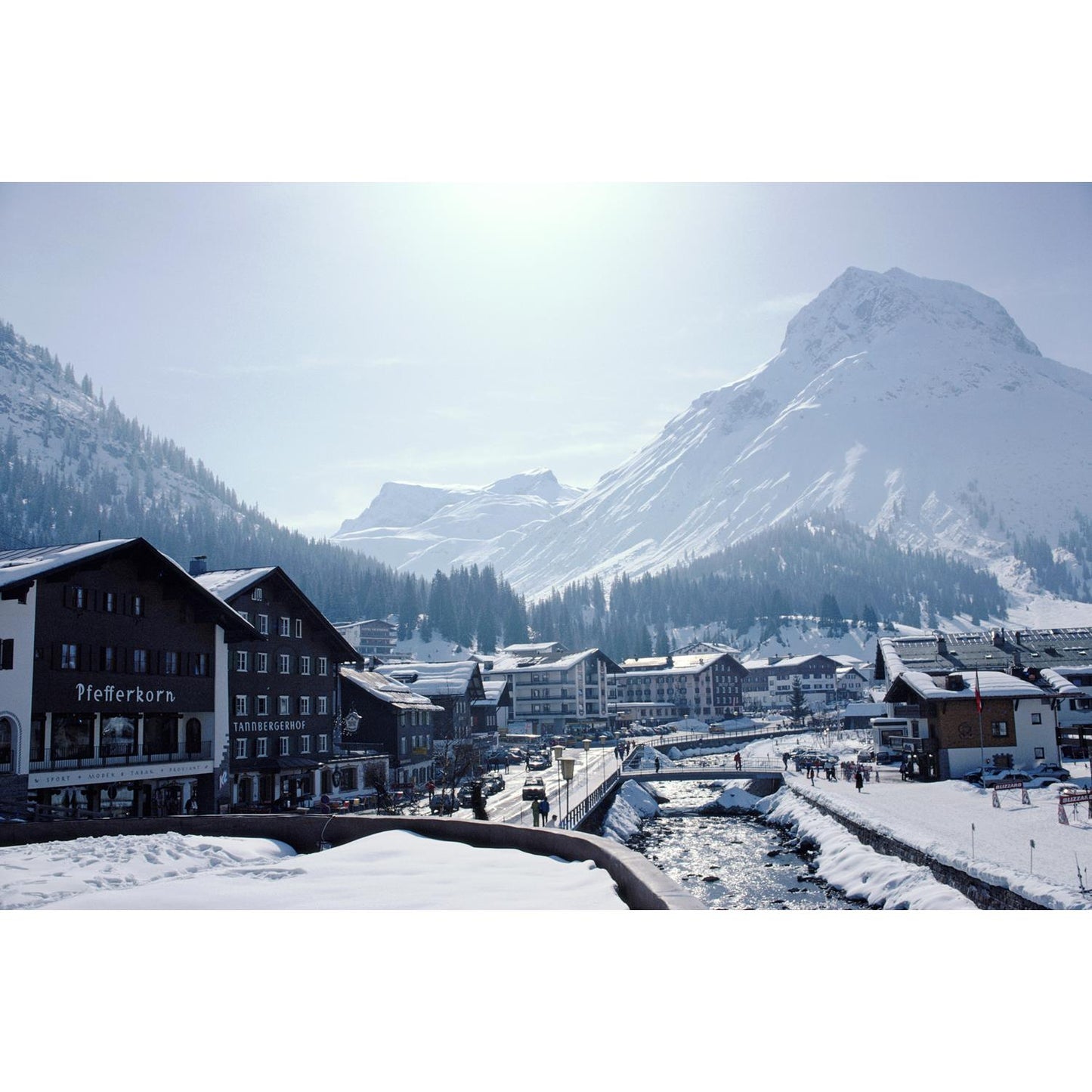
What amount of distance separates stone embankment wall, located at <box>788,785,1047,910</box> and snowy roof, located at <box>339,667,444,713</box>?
115 ft

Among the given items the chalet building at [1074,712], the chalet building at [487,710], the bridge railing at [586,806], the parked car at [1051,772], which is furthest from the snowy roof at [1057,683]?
the chalet building at [487,710]

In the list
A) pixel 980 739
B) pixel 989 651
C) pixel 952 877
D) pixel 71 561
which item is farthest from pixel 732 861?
pixel 71 561

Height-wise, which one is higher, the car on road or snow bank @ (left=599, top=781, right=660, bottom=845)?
the car on road

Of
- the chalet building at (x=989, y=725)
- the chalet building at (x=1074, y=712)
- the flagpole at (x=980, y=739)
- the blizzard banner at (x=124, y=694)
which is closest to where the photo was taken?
the blizzard banner at (x=124, y=694)

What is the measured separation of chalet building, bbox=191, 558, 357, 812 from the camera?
54.4 meters

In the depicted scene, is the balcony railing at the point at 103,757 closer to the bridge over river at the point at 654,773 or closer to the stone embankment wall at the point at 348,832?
the stone embankment wall at the point at 348,832

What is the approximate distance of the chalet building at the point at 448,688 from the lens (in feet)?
288

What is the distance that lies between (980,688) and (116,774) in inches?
2107

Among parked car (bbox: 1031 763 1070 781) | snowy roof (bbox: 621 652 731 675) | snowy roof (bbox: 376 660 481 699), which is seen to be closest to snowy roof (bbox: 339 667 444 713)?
snowy roof (bbox: 376 660 481 699)

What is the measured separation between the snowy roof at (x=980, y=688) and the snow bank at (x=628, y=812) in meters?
21.4

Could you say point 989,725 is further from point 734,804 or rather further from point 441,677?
point 441,677

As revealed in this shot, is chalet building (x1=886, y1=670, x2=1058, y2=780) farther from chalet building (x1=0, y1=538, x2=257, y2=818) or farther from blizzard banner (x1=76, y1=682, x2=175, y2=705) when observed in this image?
blizzard banner (x1=76, y1=682, x2=175, y2=705)

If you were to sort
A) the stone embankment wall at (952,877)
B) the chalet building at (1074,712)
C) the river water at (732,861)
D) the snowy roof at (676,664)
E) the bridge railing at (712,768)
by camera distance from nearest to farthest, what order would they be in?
the stone embankment wall at (952,877), the river water at (732,861), the chalet building at (1074,712), the bridge railing at (712,768), the snowy roof at (676,664)

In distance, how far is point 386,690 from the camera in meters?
74.0
